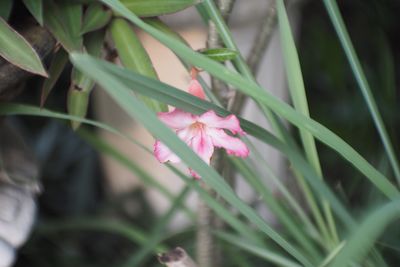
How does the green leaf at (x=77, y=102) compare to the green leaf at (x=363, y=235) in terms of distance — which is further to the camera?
the green leaf at (x=77, y=102)

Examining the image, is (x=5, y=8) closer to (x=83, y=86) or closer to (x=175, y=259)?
(x=83, y=86)

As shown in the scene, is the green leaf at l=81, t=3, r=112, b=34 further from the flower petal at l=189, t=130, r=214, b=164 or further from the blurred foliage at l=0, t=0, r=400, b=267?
the blurred foliage at l=0, t=0, r=400, b=267

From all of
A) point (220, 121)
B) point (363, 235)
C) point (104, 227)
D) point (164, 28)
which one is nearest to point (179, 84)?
point (104, 227)

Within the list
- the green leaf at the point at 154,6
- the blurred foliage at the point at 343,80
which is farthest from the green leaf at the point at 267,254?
the blurred foliage at the point at 343,80

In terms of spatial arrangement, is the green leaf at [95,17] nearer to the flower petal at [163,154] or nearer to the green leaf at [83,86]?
the green leaf at [83,86]

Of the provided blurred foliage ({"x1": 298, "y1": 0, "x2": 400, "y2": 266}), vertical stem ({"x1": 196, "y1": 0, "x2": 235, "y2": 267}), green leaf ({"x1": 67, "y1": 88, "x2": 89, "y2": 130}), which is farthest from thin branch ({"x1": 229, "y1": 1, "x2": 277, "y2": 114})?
blurred foliage ({"x1": 298, "y1": 0, "x2": 400, "y2": 266})

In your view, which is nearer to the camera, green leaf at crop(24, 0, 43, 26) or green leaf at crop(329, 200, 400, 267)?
green leaf at crop(329, 200, 400, 267)

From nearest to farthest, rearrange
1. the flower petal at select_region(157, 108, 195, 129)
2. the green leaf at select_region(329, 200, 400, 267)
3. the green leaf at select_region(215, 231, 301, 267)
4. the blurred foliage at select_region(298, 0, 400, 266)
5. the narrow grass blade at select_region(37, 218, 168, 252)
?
1. the green leaf at select_region(329, 200, 400, 267)
2. the flower petal at select_region(157, 108, 195, 129)
3. the green leaf at select_region(215, 231, 301, 267)
4. the narrow grass blade at select_region(37, 218, 168, 252)
5. the blurred foliage at select_region(298, 0, 400, 266)

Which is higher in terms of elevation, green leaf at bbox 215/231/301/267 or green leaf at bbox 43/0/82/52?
green leaf at bbox 43/0/82/52

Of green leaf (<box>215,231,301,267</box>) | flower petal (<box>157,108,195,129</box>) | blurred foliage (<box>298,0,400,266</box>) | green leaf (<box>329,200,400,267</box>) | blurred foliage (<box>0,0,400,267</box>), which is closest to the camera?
green leaf (<box>329,200,400,267</box>)
